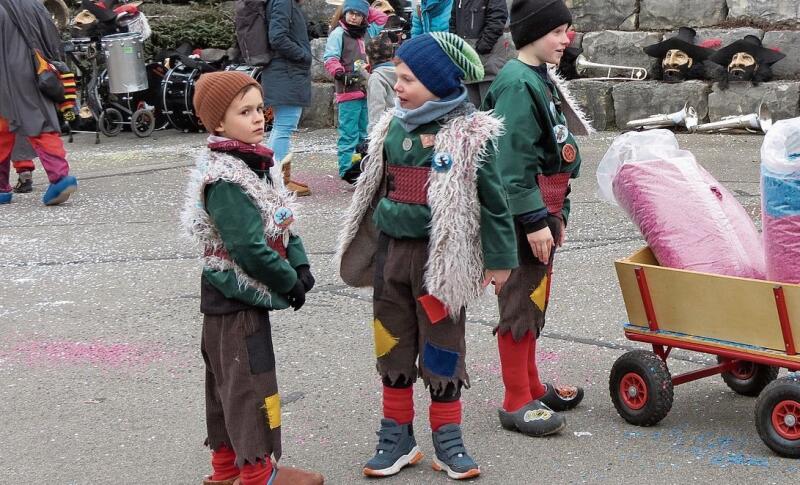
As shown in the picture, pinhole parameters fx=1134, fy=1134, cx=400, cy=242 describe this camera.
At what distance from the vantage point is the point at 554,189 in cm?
406

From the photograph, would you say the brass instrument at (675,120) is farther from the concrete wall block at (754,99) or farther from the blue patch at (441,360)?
the blue patch at (441,360)

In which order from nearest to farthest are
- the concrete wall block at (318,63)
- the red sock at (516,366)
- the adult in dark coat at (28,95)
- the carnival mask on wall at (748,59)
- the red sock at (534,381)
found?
the red sock at (516,366) < the red sock at (534,381) < the adult in dark coat at (28,95) < the carnival mask on wall at (748,59) < the concrete wall block at (318,63)

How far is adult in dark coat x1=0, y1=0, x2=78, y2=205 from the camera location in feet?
27.0

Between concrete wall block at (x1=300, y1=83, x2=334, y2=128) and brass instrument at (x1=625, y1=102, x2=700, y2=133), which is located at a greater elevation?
concrete wall block at (x1=300, y1=83, x2=334, y2=128)

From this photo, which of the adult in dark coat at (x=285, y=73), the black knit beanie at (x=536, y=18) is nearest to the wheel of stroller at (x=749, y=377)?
the black knit beanie at (x=536, y=18)

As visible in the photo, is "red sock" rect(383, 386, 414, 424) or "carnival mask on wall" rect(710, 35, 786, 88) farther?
"carnival mask on wall" rect(710, 35, 786, 88)

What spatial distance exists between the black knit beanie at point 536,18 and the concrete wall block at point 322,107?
27.1 ft

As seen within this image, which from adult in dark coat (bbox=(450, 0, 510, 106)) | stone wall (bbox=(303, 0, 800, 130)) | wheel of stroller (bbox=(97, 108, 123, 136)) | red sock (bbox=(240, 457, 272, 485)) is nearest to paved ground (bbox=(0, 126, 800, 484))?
red sock (bbox=(240, 457, 272, 485))

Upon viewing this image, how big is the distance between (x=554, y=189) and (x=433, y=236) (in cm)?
67

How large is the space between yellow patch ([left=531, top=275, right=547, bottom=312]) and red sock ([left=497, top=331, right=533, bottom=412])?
0.11 metres

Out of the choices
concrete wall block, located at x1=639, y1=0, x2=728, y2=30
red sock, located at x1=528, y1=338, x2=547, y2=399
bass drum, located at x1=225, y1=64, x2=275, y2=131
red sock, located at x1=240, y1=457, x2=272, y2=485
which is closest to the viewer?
red sock, located at x1=240, y1=457, x2=272, y2=485

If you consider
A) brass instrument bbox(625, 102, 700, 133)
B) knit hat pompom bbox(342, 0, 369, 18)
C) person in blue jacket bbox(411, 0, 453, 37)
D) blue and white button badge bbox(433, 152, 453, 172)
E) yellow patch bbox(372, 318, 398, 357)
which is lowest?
brass instrument bbox(625, 102, 700, 133)

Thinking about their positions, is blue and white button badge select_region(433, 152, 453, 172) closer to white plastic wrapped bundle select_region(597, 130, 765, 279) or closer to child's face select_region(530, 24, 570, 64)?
child's face select_region(530, 24, 570, 64)

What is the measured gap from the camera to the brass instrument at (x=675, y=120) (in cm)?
1070
